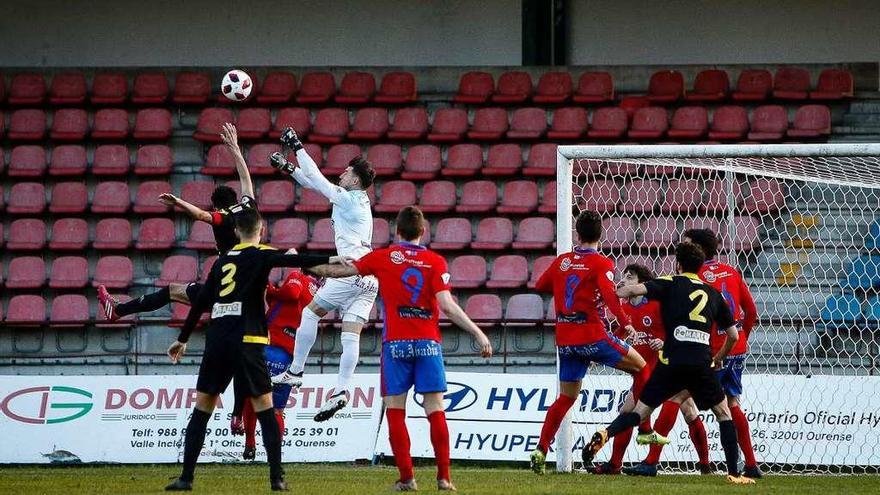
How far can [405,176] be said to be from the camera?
60.1 ft

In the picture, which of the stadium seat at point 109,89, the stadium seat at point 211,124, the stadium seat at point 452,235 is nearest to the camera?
the stadium seat at point 452,235

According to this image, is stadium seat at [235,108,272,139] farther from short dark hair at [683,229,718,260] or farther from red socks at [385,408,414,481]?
red socks at [385,408,414,481]

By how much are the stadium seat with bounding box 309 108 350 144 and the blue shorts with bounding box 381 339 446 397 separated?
32.1 ft

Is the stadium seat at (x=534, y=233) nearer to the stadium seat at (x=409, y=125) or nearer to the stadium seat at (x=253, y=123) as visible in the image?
the stadium seat at (x=409, y=125)

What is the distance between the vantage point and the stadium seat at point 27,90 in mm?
19797

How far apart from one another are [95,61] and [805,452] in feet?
41.7

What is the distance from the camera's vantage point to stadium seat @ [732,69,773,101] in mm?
18953

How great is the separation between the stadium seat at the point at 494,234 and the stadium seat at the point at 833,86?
15.7ft

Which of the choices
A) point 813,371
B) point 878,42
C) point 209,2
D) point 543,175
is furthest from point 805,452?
point 209,2

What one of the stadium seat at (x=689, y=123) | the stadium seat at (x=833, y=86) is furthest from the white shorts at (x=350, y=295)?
the stadium seat at (x=833, y=86)

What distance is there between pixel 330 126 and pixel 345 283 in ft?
24.2

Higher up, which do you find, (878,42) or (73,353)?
(878,42)

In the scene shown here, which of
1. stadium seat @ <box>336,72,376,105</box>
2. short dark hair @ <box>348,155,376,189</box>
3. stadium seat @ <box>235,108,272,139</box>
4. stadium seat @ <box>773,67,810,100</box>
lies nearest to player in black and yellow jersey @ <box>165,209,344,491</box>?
short dark hair @ <box>348,155,376,189</box>

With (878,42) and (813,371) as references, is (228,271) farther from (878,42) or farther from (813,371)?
(878,42)
